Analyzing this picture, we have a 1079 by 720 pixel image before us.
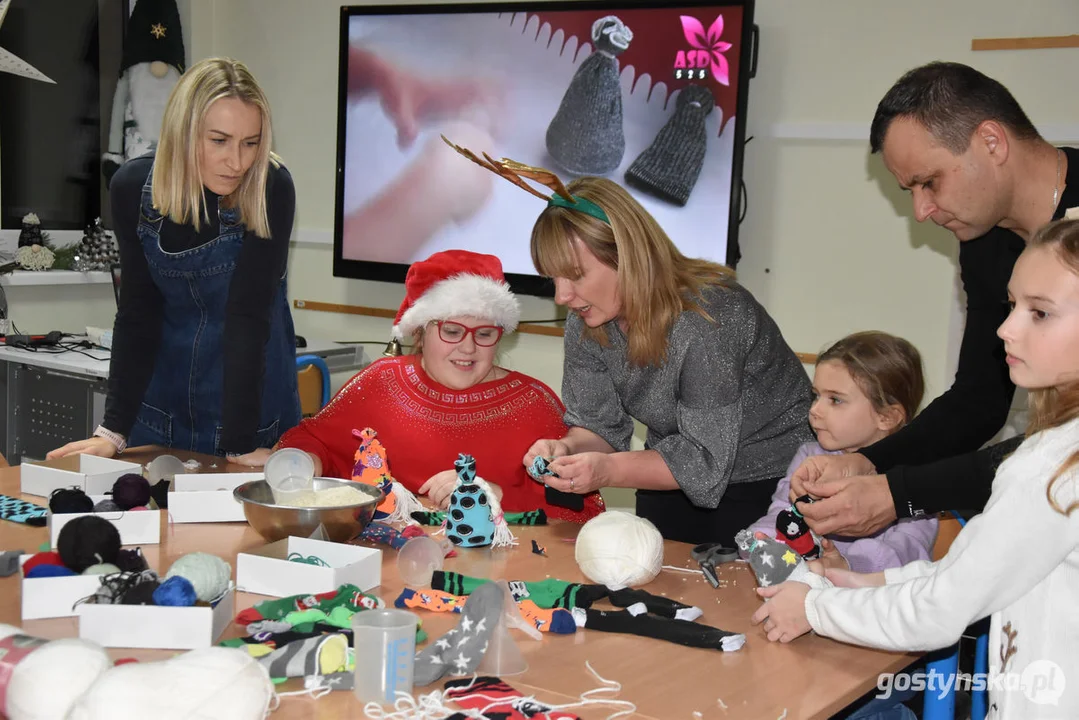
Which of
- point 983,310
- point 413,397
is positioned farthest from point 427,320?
point 983,310

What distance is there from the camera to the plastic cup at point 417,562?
179 centimetres

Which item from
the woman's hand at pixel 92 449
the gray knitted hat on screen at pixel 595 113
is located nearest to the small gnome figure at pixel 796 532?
the woman's hand at pixel 92 449

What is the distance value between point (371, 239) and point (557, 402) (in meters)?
2.08

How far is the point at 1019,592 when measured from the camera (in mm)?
1471

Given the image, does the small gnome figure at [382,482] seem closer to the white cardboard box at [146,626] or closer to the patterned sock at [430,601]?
the patterned sock at [430,601]

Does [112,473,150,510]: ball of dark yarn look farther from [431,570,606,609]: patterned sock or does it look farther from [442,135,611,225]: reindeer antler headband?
[442,135,611,225]: reindeer antler headband

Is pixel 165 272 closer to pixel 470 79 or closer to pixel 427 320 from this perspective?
pixel 427 320

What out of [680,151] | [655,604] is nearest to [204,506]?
[655,604]

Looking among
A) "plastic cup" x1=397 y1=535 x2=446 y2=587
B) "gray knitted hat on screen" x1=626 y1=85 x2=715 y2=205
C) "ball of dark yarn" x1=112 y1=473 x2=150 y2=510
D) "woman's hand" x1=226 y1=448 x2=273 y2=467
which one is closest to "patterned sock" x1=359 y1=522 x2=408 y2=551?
"plastic cup" x1=397 y1=535 x2=446 y2=587

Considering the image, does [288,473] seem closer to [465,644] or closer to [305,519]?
[305,519]

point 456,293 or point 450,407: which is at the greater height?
point 456,293

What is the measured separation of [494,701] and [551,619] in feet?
0.95

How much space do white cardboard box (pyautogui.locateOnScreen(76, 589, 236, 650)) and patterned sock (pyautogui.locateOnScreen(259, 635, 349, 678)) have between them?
0.41 ft

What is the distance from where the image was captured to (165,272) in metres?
2.51
